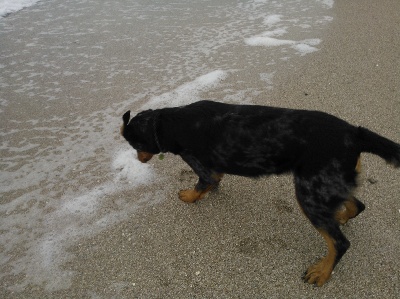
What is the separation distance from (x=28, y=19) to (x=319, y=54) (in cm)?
750

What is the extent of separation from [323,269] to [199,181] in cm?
143

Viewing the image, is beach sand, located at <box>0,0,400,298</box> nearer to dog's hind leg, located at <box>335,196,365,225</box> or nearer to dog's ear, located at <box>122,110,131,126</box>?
dog's hind leg, located at <box>335,196,365,225</box>

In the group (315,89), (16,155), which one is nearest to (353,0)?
(315,89)

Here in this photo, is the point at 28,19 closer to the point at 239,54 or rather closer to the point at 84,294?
the point at 239,54

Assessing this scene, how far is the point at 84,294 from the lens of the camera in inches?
115

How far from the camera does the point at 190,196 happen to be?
3.68 m

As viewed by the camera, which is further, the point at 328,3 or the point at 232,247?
the point at 328,3

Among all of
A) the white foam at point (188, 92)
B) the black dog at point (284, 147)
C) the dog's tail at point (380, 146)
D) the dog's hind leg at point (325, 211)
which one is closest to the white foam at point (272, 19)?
the white foam at point (188, 92)

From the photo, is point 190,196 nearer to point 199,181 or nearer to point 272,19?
point 199,181

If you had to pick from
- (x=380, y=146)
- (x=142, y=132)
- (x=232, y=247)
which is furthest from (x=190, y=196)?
(x=380, y=146)

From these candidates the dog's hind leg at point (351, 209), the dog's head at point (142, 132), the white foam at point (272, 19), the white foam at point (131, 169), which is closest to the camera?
the dog's hind leg at point (351, 209)

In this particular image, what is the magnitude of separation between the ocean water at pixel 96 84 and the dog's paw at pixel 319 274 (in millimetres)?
1768

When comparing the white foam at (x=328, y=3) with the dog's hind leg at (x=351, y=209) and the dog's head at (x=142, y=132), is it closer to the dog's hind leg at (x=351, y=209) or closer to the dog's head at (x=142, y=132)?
the dog's hind leg at (x=351, y=209)

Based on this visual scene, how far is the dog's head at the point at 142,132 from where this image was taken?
132 inches
